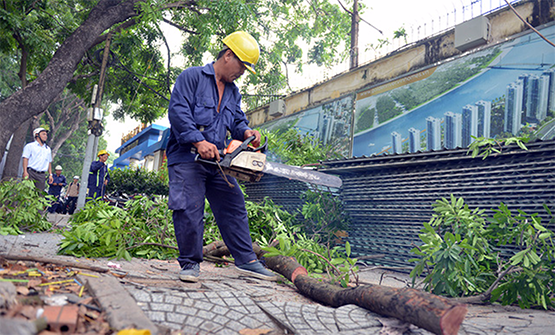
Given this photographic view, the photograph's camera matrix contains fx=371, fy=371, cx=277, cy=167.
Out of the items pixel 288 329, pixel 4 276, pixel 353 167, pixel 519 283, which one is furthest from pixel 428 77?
pixel 4 276

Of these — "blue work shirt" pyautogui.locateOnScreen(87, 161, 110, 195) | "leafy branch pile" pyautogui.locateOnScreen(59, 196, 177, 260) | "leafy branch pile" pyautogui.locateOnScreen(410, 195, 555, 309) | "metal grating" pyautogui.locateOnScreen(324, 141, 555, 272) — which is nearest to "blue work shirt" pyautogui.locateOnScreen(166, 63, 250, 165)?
"leafy branch pile" pyautogui.locateOnScreen(59, 196, 177, 260)

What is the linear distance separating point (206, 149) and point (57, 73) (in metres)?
6.41

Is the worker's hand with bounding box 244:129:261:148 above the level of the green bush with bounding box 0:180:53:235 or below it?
above

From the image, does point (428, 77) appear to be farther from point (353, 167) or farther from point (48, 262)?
point (48, 262)

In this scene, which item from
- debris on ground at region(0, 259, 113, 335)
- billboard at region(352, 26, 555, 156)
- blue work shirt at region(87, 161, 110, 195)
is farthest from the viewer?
blue work shirt at region(87, 161, 110, 195)

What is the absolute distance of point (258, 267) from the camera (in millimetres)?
3238

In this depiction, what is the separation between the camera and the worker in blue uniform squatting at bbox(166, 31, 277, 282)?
9.47ft

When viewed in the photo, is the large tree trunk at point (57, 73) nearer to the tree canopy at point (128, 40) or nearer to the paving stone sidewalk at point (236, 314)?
the tree canopy at point (128, 40)

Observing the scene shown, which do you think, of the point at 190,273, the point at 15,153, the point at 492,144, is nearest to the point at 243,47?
the point at 190,273

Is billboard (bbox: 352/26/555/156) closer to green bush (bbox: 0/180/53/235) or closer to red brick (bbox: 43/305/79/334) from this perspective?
red brick (bbox: 43/305/79/334)

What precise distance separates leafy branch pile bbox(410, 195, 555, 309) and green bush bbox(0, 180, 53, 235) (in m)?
4.88

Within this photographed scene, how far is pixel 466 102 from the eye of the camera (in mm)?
7836

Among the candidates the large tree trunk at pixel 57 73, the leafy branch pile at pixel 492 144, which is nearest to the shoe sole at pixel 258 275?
the leafy branch pile at pixel 492 144

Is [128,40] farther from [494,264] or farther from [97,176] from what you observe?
[494,264]
